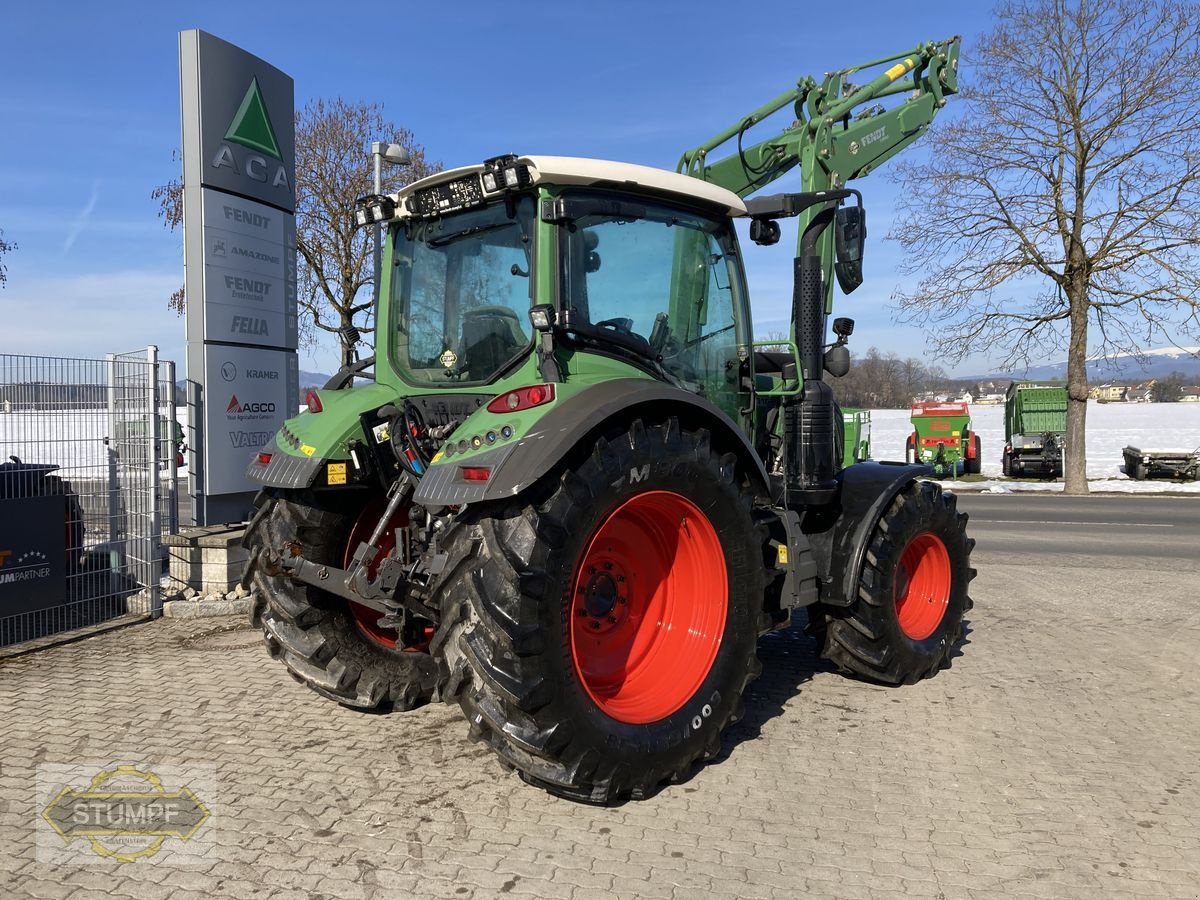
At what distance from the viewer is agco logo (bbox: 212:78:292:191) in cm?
806

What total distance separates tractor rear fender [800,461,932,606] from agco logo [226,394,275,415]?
5475mm

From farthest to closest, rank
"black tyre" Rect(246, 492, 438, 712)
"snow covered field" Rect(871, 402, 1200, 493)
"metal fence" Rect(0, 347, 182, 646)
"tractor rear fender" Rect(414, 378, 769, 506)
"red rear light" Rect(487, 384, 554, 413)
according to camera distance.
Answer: "snow covered field" Rect(871, 402, 1200, 493)
"metal fence" Rect(0, 347, 182, 646)
"black tyre" Rect(246, 492, 438, 712)
"red rear light" Rect(487, 384, 554, 413)
"tractor rear fender" Rect(414, 378, 769, 506)

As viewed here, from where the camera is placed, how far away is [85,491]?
7441mm

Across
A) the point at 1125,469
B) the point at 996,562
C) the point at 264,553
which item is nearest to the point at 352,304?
the point at 996,562

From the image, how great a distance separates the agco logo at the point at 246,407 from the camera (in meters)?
8.16

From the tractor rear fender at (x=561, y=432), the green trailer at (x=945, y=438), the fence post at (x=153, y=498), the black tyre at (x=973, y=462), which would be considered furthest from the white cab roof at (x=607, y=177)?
the black tyre at (x=973, y=462)

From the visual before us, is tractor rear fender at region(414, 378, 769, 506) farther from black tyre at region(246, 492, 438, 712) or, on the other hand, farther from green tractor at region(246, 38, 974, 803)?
black tyre at region(246, 492, 438, 712)

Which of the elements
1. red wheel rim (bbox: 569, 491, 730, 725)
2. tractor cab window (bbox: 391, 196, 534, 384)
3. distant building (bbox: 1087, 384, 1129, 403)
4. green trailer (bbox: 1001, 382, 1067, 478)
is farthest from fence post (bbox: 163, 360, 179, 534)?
distant building (bbox: 1087, 384, 1129, 403)

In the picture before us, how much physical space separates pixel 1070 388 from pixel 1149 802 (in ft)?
61.3

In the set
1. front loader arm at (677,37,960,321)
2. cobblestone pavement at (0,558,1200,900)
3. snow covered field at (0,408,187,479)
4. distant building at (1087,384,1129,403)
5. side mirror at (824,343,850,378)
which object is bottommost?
cobblestone pavement at (0,558,1200,900)

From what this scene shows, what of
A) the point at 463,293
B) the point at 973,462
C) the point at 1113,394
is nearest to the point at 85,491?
the point at 463,293

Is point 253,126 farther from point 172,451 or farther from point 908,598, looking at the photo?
point 908,598

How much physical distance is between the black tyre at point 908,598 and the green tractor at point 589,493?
0.02 meters

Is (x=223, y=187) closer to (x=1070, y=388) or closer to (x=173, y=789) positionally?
(x=173, y=789)
